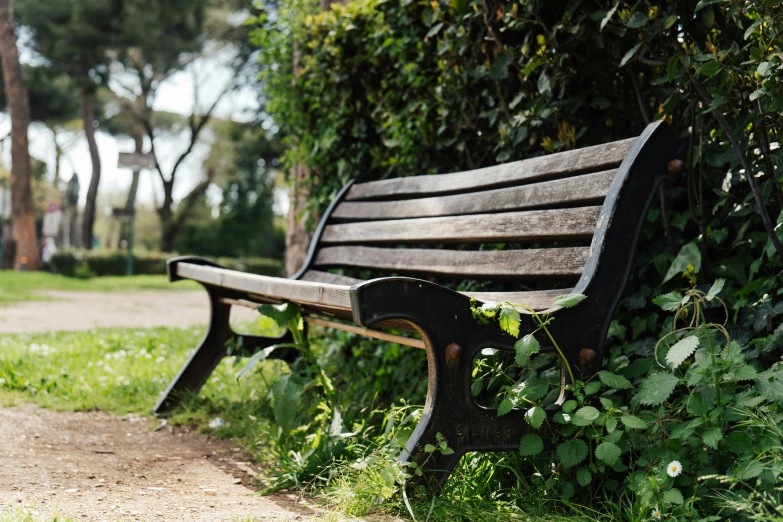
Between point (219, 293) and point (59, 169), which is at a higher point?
point (59, 169)

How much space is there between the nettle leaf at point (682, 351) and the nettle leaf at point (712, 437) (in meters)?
0.17

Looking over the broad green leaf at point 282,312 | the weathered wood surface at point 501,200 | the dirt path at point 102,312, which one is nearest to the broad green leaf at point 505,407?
the weathered wood surface at point 501,200

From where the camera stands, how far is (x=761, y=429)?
1837 mm

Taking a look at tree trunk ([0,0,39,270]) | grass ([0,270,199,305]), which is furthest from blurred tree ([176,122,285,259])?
grass ([0,270,199,305])

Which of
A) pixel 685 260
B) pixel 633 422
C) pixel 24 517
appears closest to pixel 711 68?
pixel 685 260

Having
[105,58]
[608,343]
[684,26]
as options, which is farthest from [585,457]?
[105,58]

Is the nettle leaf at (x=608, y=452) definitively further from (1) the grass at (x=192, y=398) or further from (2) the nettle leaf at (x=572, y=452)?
(1) the grass at (x=192, y=398)

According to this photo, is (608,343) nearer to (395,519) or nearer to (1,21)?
(395,519)

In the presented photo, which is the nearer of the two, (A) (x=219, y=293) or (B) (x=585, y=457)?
(B) (x=585, y=457)

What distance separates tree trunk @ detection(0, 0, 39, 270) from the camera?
17.6 metres

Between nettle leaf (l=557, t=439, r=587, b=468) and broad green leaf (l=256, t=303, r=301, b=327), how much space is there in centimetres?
107

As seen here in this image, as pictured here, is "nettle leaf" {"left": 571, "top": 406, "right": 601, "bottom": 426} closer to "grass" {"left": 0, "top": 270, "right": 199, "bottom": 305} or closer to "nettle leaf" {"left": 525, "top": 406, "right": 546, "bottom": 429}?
"nettle leaf" {"left": 525, "top": 406, "right": 546, "bottom": 429}

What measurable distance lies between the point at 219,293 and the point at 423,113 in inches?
51.0

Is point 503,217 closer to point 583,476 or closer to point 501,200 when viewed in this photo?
point 501,200
